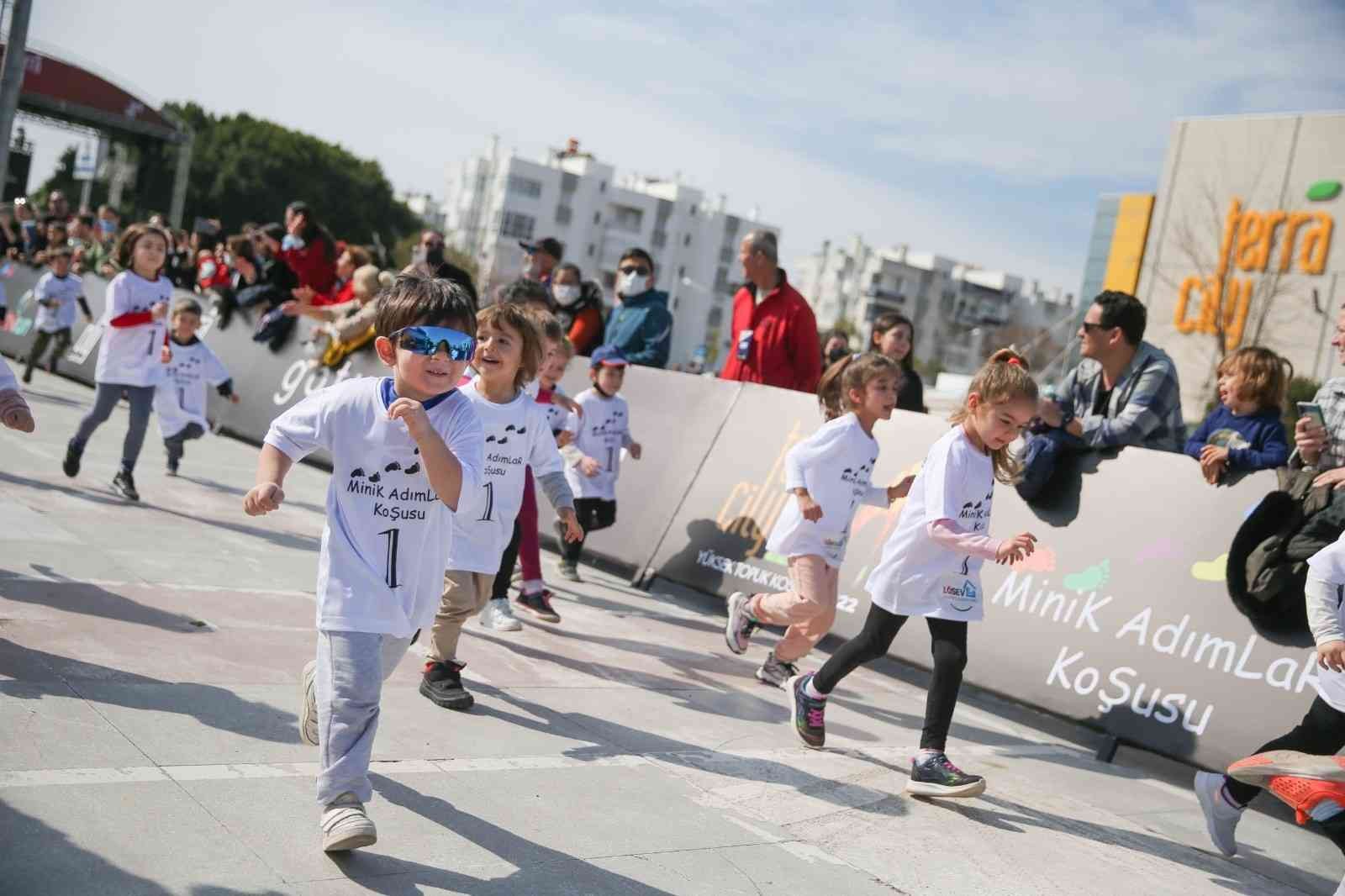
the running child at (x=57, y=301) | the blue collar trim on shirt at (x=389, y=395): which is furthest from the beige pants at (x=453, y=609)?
the running child at (x=57, y=301)

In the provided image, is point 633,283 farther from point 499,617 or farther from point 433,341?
point 433,341

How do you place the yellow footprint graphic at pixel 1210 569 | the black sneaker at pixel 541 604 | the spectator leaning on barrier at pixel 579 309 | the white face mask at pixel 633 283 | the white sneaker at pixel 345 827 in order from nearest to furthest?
the white sneaker at pixel 345 827 → the yellow footprint graphic at pixel 1210 569 → the black sneaker at pixel 541 604 → the white face mask at pixel 633 283 → the spectator leaning on barrier at pixel 579 309

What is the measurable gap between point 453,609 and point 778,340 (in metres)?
4.75

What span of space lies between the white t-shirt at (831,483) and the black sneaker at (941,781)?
144 centimetres

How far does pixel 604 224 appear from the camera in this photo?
11731 cm

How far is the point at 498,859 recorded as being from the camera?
3441 millimetres

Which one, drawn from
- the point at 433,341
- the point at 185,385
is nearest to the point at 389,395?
the point at 433,341

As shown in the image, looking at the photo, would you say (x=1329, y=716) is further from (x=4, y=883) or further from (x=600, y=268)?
(x=600, y=268)

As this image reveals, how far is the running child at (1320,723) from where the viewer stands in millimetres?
4266

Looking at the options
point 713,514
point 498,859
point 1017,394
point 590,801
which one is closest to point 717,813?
point 590,801

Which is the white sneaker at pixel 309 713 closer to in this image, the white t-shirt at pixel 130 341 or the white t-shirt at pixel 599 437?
the white t-shirt at pixel 599 437

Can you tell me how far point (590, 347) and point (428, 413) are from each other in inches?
280

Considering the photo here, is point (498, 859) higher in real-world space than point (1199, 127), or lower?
lower

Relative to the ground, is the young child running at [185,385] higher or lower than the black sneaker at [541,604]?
higher
